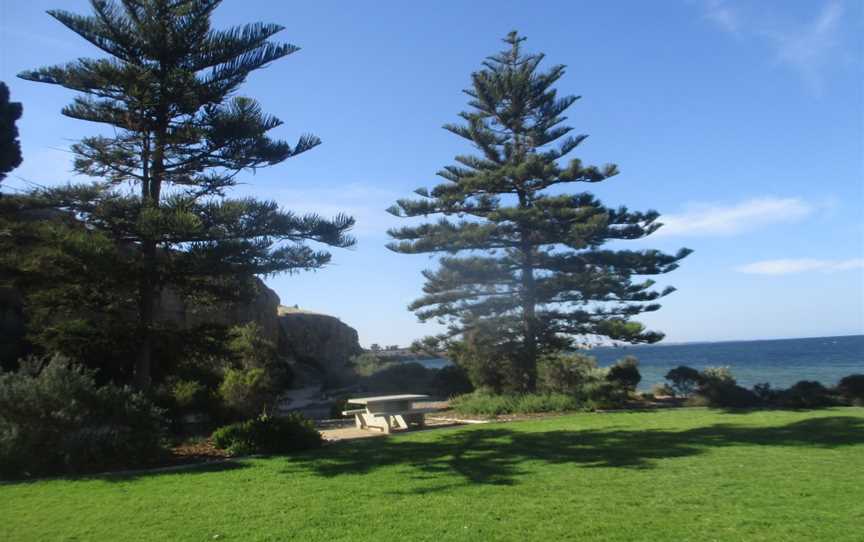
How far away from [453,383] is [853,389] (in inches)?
427

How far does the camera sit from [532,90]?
17.2 meters

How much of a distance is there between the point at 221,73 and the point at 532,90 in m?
9.21

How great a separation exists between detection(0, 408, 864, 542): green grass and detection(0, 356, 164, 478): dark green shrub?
0.68 meters

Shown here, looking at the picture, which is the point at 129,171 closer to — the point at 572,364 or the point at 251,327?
the point at 251,327

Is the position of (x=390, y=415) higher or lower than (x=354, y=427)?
higher

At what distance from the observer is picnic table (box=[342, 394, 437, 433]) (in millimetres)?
11383

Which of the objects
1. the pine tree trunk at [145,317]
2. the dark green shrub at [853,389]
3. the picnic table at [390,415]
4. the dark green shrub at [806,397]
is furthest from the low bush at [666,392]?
the pine tree trunk at [145,317]

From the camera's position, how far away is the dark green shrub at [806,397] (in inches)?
559

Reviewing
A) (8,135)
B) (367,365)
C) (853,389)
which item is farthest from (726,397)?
(8,135)

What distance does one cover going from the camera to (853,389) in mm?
15000

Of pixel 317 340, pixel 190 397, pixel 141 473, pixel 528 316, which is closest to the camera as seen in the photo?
pixel 141 473

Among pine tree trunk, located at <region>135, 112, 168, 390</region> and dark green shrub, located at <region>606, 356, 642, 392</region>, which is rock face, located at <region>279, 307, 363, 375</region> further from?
pine tree trunk, located at <region>135, 112, 168, 390</region>

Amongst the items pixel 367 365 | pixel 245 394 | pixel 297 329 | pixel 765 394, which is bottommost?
pixel 765 394

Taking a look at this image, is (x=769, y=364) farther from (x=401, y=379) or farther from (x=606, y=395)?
(x=606, y=395)
